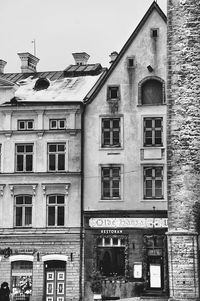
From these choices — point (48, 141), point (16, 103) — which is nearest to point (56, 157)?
point (48, 141)

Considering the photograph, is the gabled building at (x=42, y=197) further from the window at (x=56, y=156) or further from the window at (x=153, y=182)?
the window at (x=153, y=182)

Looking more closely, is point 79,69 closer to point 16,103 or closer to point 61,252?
point 16,103

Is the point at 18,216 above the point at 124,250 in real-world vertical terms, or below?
above

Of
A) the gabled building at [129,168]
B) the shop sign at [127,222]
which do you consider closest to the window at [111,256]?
the gabled building at [129,168]

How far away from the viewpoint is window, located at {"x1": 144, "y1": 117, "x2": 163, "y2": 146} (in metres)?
44.6

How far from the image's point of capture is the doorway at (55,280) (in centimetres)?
4438

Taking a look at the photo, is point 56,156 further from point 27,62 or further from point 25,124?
point 27,62

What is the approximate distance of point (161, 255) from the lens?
143 ft

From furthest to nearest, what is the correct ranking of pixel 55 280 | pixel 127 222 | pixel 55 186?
pixel 55 186, pixel 55 280, pixel 127 222

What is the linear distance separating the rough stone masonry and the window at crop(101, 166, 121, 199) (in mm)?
11577

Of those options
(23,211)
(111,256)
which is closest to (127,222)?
(111,256)

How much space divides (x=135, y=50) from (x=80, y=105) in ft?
14.5

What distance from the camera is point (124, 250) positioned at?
144 ft

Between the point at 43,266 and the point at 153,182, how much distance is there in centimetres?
774
